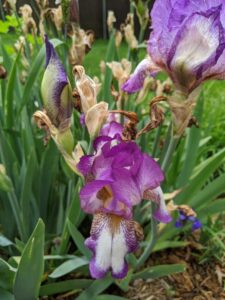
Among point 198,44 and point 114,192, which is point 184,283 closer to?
point 114,192

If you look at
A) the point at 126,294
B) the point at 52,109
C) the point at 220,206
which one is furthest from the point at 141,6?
the point at 126,294

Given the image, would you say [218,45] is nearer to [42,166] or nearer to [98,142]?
[98,142]

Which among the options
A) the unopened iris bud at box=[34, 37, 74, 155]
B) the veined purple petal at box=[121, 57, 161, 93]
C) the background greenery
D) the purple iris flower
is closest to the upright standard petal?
the unopened iris bud at box=[34, 37, 74, 155]

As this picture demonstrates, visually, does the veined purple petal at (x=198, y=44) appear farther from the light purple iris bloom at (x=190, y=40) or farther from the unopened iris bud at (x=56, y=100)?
the unopened iris bud at (x=56, y=100)

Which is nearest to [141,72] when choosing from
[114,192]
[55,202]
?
[114,192]

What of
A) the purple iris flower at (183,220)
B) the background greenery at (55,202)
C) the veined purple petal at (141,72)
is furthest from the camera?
the purple iris flower at (183,220)

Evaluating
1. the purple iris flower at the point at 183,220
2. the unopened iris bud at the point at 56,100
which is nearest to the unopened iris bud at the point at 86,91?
the unopened iris bud at the point at 56,100
